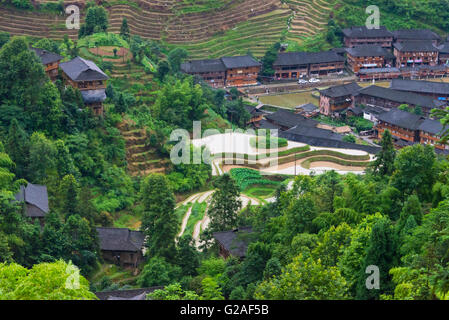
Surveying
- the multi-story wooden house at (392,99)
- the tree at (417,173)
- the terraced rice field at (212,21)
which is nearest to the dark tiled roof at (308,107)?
the multi-story wooden house at (392,99)

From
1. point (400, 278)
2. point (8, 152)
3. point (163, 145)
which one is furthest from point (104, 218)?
point (400, 278)

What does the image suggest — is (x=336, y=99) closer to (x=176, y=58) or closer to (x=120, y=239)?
(x=176, y=58)

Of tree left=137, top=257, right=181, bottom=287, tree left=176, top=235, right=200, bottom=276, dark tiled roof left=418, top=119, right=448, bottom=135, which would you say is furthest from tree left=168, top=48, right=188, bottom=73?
tree left=137, top=257, right=181, bottom=287

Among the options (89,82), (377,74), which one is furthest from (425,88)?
(89,82)

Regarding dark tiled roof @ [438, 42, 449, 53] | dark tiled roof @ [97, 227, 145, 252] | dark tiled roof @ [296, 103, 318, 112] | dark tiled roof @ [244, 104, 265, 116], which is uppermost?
dark tiled roof @ [438, 42, 449, 53]

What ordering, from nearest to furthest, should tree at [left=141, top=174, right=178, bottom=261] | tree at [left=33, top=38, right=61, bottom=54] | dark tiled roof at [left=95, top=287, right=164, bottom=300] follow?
dark tiled roof at [left=95, top=287, right=164, bottom=300] < tree at [left=141, top=174, right=178, bottom=261] < tree at [left=33, top=38, right=61, bottom=54]

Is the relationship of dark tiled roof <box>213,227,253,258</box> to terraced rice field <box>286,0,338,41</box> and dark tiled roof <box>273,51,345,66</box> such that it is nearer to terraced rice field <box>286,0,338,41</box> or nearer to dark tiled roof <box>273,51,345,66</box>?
dark tiled roof <box>273,51,345,66</box>

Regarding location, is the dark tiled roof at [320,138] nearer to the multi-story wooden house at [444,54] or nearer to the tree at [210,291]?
the tree at [210,291]
